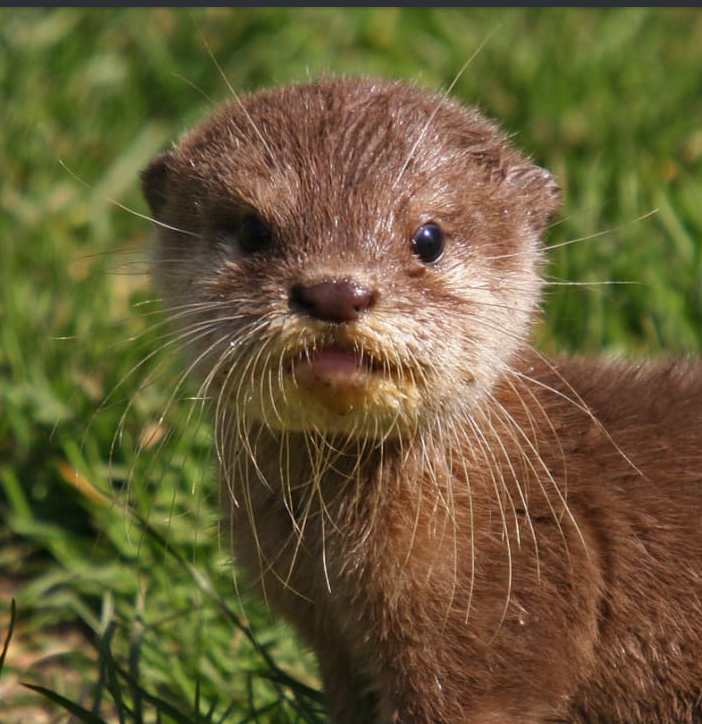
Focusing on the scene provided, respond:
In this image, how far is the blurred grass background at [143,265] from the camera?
3844mm

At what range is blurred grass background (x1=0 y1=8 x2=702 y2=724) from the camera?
3844 millimetres

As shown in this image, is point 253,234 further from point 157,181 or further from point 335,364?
point 157,181

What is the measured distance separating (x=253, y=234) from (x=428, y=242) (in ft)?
1.14

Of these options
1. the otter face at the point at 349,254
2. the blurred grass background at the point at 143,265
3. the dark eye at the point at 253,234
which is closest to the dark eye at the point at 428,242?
the otter face at the point at 349,254

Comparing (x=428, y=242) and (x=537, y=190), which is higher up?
(x=537, y=190)

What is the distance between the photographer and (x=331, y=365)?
2.70 metres

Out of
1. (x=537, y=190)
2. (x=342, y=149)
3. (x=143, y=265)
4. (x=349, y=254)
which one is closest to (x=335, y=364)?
(x=349, y=254)

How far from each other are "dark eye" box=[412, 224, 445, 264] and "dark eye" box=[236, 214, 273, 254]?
0.29 m

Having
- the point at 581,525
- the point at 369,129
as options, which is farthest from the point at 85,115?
the point at 581,525

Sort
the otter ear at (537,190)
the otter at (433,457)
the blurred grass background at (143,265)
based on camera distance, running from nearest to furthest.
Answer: the otter at (433,457) < the otter ear at (537,190) < the blurred grass background at (143,265)

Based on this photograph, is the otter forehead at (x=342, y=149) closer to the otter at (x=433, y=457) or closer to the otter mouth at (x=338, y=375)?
the otter at (x=433, y=457)

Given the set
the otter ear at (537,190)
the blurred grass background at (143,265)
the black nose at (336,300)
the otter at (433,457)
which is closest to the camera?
the black nose at (336,300)

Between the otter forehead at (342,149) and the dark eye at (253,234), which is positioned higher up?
the otter forehead at (342,149)

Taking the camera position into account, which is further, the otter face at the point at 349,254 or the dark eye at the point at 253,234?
the dark eye at the point at 253,234
